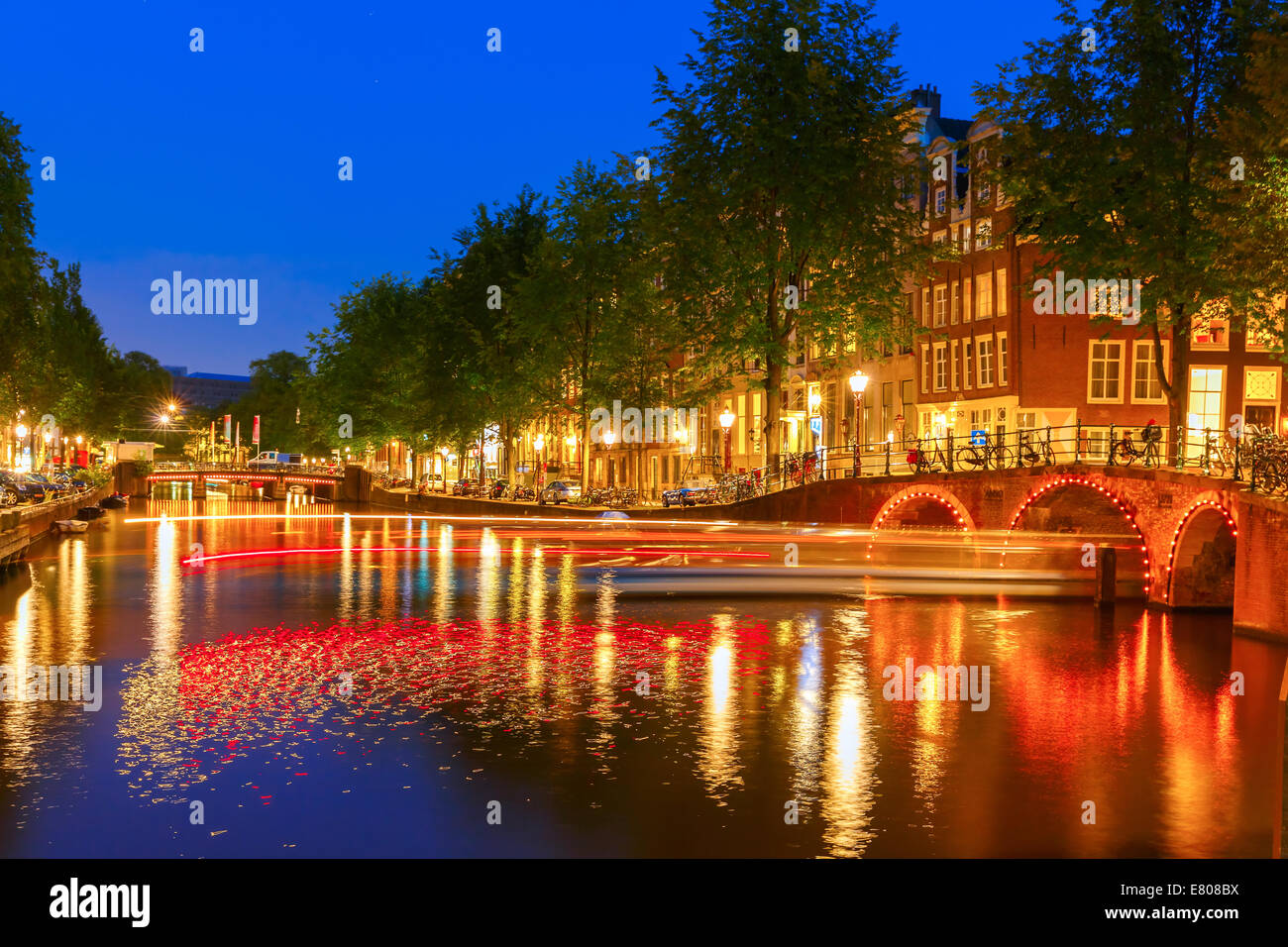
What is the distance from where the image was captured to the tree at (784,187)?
160 ft

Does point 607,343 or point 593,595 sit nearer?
point 593,595

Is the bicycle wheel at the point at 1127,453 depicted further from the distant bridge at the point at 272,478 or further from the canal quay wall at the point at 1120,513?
the distant bridge at the point at 272,478

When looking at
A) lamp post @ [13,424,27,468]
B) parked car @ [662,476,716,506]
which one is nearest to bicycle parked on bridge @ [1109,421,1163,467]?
parked car @ [662,476,716,506]

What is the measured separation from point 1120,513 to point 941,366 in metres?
19.9

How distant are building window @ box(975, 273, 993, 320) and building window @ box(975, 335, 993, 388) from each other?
41.4 inches

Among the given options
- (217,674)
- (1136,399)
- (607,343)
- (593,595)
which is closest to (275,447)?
(607,343)

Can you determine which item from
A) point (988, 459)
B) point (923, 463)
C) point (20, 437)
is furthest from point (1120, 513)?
point (20, 437)

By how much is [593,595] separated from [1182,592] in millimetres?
13664

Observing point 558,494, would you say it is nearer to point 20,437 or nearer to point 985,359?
point 985,359

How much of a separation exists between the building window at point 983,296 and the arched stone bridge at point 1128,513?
540 inches

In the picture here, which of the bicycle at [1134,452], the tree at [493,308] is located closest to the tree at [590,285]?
the tree at [493,308]

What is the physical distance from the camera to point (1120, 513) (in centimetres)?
4275
